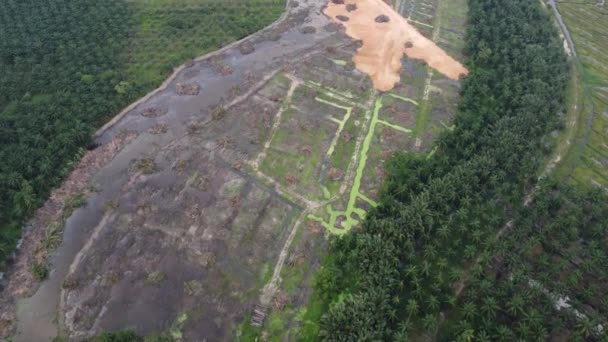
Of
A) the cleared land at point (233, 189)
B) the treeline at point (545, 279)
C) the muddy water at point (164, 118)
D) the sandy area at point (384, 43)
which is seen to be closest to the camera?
the treeline at point (545, 279)

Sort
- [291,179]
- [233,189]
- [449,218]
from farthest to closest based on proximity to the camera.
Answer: [291,179], [233,189], [449,218]

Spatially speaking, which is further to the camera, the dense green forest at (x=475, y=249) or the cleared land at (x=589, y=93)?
the cleared land at (x=589, y=93)

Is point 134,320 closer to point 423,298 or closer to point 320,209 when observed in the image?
point 320,209

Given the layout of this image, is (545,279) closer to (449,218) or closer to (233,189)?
(449,218)

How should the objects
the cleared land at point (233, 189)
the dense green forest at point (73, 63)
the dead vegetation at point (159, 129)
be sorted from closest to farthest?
the cleared land at point (233, 189)
the dense green forest at point (73, 63)
the dead vegetation at point (159, 129)

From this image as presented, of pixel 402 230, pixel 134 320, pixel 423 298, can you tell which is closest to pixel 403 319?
pixel 423 298

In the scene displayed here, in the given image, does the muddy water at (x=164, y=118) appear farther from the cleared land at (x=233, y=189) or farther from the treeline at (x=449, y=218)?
the treeline at (x=449, y=218)

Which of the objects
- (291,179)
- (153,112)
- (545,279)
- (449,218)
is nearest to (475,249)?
(449,218)

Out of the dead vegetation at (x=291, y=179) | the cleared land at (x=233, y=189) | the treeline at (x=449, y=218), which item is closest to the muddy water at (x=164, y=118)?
the cleared land at (x=233, y=189)
